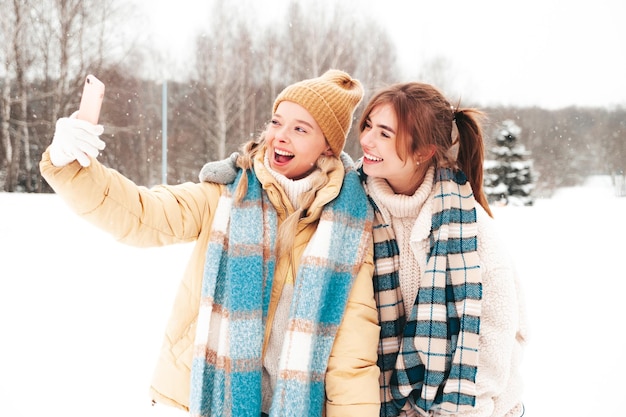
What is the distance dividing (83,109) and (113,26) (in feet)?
46.7

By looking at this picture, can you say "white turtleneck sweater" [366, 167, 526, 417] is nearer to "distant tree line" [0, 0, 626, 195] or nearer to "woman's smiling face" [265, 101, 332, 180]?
"woman's smiling face" [265, 101, 332, 180]

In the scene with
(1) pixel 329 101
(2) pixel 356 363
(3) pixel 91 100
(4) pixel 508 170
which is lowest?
(2) pixel 356 363

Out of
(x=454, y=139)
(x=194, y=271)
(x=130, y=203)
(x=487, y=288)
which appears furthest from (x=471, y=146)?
(x=130, y=203)

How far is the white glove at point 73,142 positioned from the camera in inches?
51.3

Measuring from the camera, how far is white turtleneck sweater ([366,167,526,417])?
5.32 feet

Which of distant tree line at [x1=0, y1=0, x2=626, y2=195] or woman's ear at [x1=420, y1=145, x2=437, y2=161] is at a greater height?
distant tree line at [x1=0, y1=0, x2=626, y2=195]

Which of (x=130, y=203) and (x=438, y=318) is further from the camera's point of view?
(x=438, y=318)

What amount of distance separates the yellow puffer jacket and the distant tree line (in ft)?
40.1

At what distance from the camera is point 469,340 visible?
5.22ft

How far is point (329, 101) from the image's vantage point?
72.9 inches

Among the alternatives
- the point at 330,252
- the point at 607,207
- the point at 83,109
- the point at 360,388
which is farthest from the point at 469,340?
the point at 607,207

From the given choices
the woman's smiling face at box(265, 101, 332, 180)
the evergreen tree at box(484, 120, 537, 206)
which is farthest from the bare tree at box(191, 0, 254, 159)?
the woman's smiling face at box(265, 101, 332, 180)

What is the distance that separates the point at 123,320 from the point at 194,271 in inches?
113

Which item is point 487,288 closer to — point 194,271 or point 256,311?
point 256,311
